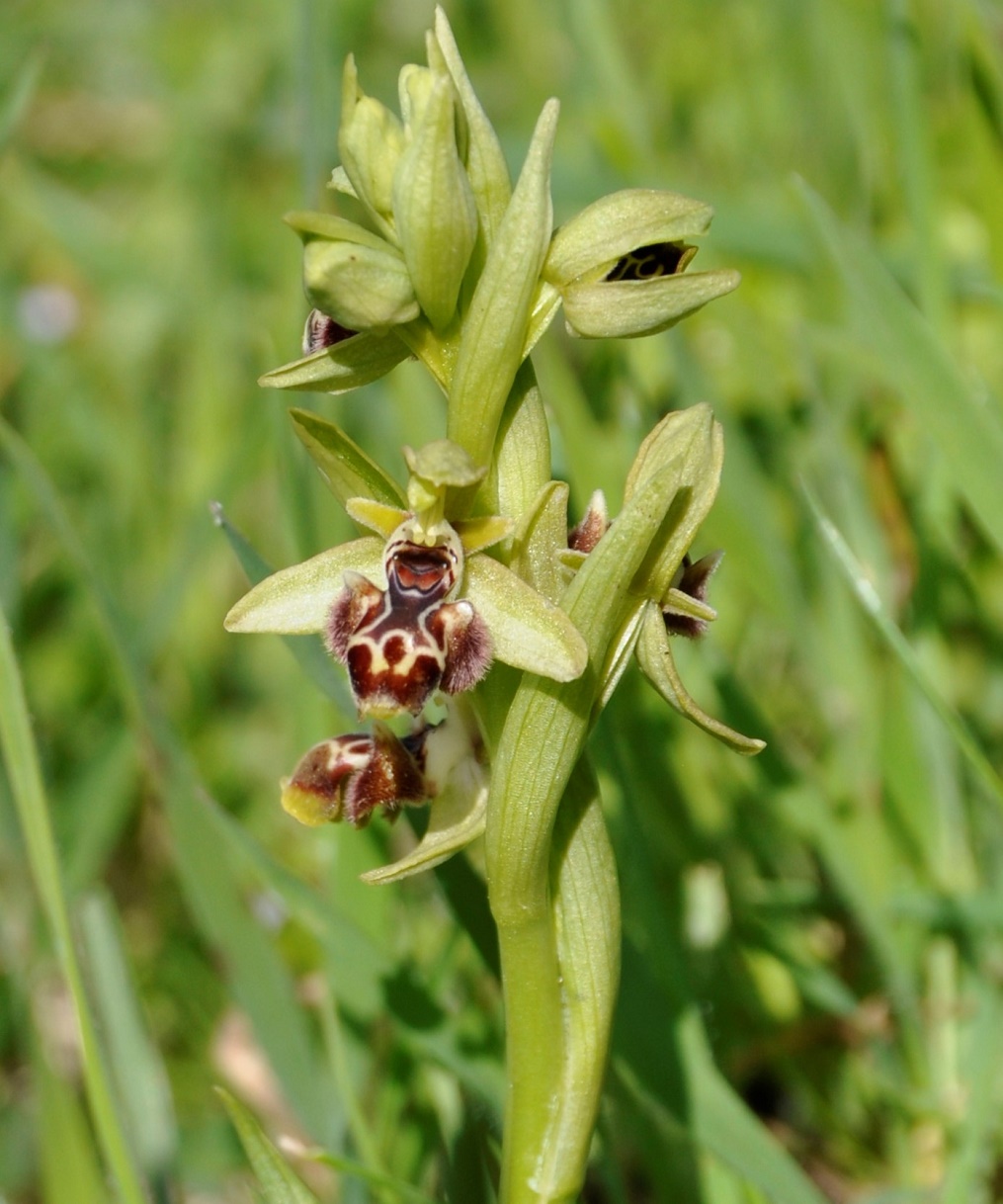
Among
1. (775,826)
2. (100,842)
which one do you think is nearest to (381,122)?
(775,826)

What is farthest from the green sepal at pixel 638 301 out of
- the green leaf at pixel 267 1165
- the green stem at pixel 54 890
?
the green leaf at pixel 267 1165

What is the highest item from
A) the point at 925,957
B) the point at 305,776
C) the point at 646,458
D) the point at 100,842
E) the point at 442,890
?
the point at 646,458

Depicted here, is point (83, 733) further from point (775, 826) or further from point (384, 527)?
point (384, 527)

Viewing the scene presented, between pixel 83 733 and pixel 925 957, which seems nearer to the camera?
pixel 925 957

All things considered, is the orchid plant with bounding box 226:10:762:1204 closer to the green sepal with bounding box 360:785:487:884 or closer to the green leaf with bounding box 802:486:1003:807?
the green sepal with bounding box 360:785:487:884

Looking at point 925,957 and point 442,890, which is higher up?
point 442,890

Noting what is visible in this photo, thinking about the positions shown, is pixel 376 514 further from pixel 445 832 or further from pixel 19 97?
pixel 19 97

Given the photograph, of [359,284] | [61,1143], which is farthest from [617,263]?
[61,1143]

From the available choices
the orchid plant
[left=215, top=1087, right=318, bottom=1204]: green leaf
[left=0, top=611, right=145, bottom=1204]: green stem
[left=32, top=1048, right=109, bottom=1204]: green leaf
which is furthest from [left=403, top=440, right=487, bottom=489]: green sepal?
[left=32, top=1048, right=109, bottom=1204]: green leaf
